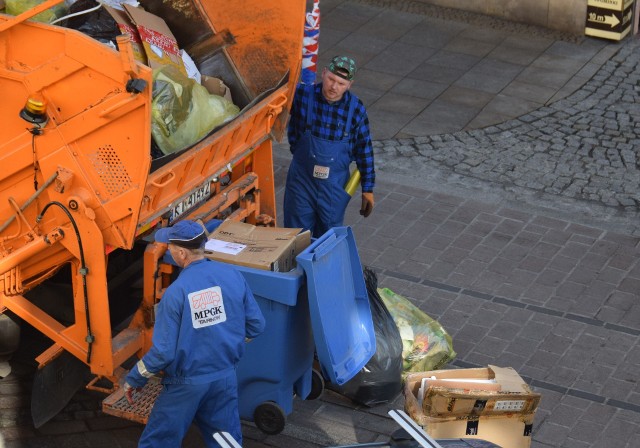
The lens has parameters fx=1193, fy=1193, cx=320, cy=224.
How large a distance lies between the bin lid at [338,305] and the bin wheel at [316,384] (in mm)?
335

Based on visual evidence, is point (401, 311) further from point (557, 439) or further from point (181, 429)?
point (181, 429)

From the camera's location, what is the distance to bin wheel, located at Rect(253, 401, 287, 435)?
6273 millimetres

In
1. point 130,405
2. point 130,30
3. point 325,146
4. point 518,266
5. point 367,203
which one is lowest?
point 518,266

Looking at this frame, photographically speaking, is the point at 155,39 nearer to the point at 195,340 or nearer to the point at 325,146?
the point at 325,146

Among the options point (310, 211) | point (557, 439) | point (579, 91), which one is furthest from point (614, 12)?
point (557, 439)

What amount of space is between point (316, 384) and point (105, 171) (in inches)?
69.3

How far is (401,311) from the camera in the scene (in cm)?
713

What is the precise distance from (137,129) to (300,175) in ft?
6.20

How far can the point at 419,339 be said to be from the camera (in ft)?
23.0

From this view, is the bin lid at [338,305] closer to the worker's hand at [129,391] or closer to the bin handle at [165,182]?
the bin handle at [165,182]

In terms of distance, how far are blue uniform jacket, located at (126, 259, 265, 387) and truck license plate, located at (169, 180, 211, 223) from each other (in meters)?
0.92

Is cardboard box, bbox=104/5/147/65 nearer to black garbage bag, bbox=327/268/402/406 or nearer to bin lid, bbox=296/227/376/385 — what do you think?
bin lid, bbox=296/227/376/385

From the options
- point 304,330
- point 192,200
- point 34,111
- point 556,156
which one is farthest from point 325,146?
point 556,156

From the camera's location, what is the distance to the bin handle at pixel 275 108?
7.01 m
